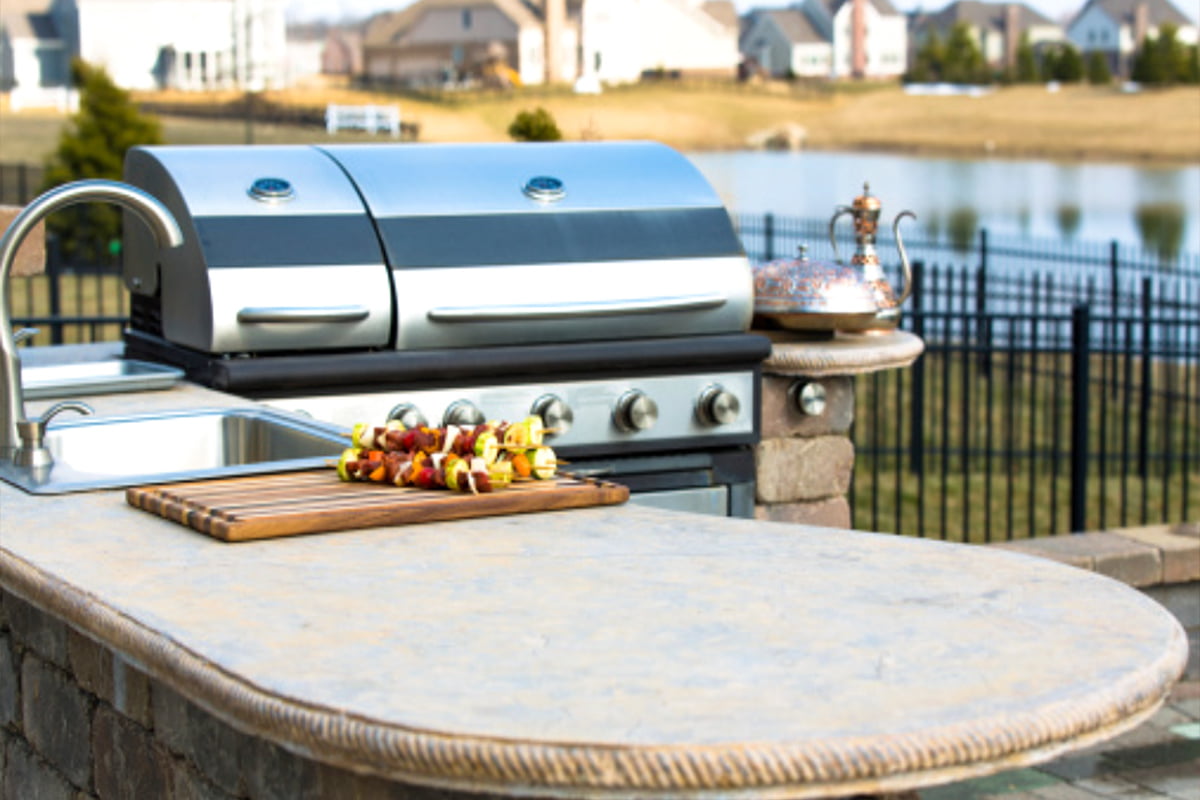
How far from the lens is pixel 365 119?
818 centimetres

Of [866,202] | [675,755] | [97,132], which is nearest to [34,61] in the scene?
[97,132]

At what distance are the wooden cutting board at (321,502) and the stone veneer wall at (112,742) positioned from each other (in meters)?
0.27

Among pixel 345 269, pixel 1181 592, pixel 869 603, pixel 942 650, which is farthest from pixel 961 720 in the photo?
pixel 1181 592

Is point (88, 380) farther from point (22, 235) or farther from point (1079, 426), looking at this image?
point (1079, 426)

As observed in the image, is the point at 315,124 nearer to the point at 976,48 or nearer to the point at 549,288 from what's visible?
the point at 549,288

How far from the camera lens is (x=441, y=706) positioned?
198cm

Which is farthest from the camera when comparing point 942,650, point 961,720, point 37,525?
point 37,525

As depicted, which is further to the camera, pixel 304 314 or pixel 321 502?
pixel 304 314

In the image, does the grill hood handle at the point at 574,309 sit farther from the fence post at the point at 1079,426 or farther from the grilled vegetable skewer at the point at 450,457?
the fence post at the point at 1079,426

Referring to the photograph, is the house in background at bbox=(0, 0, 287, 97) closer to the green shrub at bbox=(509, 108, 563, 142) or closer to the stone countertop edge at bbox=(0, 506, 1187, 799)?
the green shrub at bbox=(509, 108, 563, 142)

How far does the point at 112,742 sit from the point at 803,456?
3367mm

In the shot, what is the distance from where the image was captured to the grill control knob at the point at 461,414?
4.86 meters

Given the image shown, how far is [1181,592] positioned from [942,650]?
424cm

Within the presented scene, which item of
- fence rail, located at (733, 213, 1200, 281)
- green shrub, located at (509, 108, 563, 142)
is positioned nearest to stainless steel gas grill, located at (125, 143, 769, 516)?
green shrub, located at (509, 108, 563, 142)
